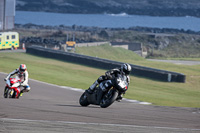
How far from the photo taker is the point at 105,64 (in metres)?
36.6

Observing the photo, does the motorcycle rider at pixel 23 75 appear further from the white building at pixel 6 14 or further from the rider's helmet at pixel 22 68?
the white building at pixel 6 14

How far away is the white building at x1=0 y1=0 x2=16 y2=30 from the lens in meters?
89.5

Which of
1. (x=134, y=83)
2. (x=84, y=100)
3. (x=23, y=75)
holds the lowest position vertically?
(x=134, y=83)

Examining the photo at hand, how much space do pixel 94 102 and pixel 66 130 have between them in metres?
5.47

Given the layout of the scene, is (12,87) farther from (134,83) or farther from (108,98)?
(134,83)

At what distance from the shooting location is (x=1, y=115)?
24.0ft

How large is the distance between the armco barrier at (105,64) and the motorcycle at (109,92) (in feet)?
66.5

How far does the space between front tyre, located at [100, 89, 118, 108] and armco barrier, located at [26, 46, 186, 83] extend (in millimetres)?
20481

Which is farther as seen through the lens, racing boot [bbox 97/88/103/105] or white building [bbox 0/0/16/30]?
white building [bbox 0/0/16/30]

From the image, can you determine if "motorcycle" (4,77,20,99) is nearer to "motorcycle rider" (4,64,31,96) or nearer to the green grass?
"motorcycle rider" (4,64,31,96)

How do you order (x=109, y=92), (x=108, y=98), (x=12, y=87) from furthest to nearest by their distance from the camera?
(x=12, y=87), (x=108, y=98), (x=109, y=92)

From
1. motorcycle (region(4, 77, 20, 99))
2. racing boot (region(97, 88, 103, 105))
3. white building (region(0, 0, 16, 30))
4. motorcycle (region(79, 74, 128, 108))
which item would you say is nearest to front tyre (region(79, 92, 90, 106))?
motorcycle (region(79, 74, 128, 108))

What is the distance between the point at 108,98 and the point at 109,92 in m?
0.20

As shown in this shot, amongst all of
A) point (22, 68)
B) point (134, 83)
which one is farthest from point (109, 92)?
point (134, 83)
